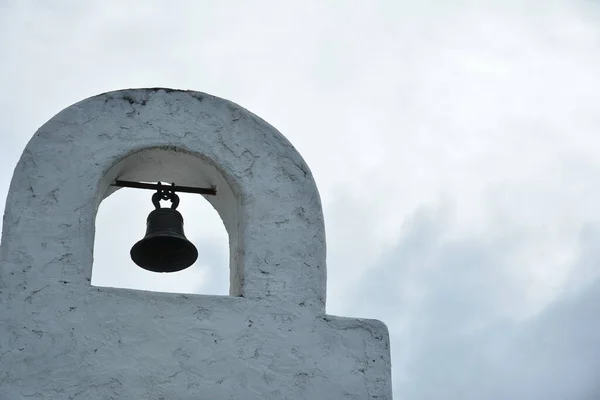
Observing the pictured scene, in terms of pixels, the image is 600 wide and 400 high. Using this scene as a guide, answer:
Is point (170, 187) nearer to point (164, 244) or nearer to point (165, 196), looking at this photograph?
point (165, 196)

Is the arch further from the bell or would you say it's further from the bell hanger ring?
the bell

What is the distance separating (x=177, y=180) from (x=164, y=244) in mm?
393

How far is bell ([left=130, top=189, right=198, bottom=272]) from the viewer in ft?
20.6

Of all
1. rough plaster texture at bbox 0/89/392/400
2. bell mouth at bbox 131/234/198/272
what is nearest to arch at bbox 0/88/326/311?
rough plaster texture at bbox 0/89/392/400

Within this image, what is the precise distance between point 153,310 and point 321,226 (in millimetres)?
1078

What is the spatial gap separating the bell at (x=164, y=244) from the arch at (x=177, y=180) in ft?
0.66

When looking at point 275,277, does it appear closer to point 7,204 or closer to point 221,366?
point 221,366

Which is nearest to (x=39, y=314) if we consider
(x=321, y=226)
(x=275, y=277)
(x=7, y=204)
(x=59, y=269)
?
(x=59, y=269)

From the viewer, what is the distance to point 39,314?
17.5 feet

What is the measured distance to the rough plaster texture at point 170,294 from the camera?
5.29 metres

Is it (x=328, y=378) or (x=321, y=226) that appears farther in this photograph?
(x=321, y=226)

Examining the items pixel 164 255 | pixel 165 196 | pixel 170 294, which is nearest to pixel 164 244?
pixel 164 255

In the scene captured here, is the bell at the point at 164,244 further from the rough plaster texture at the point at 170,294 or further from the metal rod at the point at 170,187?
the rough plaster texture at the point at 170,294

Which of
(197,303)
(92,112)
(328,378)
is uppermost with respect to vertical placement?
(92,112)
